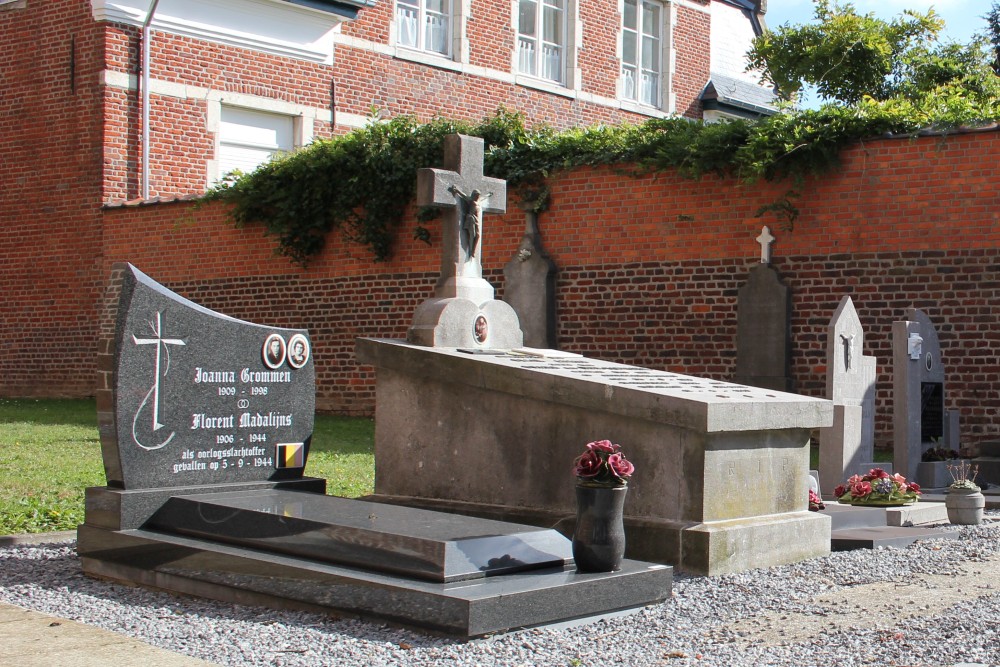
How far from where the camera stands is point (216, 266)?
18812mm

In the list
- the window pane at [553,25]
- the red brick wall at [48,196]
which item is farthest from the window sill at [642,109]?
the red brick wall at [48,196]

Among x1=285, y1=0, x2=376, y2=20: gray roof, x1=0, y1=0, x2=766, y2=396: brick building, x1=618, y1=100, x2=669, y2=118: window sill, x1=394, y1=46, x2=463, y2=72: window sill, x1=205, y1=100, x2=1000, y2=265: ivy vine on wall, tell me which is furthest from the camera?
x1=618, y1=100, x2=669, y2=118: window sill

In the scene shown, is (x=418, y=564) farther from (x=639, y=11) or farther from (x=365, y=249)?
(x=639, y=11)

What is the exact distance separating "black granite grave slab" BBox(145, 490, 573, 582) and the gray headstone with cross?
6.58 ft

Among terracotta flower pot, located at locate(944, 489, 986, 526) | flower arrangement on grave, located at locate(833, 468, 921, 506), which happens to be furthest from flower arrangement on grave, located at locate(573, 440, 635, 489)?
terracotta flower pot, located at locate(944, 489, 986, 526)

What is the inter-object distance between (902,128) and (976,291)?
6.20 ft

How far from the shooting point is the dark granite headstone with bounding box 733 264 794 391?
1380 centimetres

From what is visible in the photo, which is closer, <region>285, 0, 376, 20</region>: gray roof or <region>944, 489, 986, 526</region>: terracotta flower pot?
<region>944, 489, 986, 526</region>: terracotta flower pot

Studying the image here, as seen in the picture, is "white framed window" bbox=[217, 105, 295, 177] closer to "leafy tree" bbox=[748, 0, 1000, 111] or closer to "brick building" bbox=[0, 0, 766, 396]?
"brick building" bbox=[0, 0, 766, 396]

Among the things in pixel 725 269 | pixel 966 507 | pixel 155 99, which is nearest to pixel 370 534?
pixel 966 507

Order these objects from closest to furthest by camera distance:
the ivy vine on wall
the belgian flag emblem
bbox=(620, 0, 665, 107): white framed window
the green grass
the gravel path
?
the gravel path → the belgian flag emblem → the green grass → the ivy vine on wall → bbox=(620, 0, 665, 107): white framed window

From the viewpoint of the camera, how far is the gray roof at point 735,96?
2583cm

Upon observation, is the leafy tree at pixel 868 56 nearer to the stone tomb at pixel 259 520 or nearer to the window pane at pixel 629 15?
the window pane at pixel 629 15

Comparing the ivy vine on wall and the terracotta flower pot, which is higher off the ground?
the ivy vine on wall
